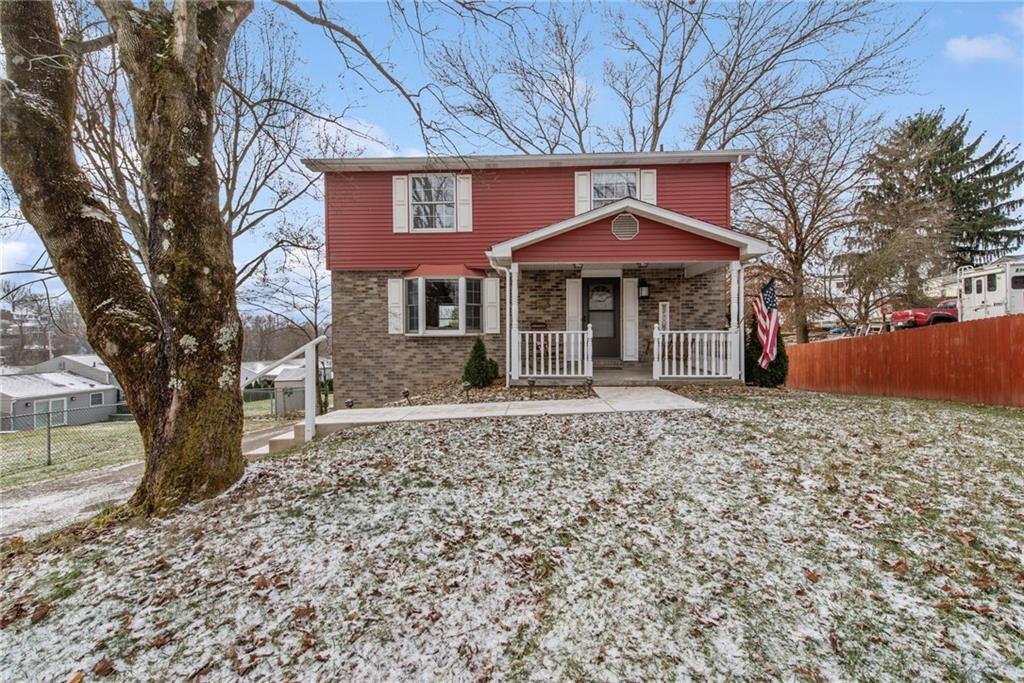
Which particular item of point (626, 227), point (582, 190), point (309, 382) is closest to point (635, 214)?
point (626, 227)

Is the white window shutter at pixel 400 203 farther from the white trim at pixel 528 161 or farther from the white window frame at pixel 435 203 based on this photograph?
the white trim at pixel 528 161

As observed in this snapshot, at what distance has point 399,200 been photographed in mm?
10594

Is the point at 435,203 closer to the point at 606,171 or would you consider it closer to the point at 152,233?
the point at 606,171

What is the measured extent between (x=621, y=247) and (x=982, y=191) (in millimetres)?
25352

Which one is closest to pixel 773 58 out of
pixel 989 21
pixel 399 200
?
pixel 989 21

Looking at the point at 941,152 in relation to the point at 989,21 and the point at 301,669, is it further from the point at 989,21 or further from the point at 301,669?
the point at 301,669

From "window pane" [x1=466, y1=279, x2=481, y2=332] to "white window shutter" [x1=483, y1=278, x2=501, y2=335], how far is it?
183 millimetres

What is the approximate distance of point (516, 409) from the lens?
6.62m

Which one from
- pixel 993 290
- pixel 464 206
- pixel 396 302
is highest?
pixel 464 206

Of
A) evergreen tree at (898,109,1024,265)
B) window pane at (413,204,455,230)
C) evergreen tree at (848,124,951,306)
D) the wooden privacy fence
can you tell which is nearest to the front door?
window pane at (413,204,455,230)

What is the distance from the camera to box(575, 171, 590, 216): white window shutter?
1049 cm

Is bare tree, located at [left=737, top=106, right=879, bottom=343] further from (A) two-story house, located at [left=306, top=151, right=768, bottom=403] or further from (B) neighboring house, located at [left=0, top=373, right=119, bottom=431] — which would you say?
(B) neighboring house, located at [left=0, top=373, right=119, bottom=431]

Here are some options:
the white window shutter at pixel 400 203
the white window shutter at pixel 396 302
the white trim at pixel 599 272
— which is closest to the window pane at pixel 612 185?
the white trim at pixel 599 272

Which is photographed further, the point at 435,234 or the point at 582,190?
the point at 435,234
